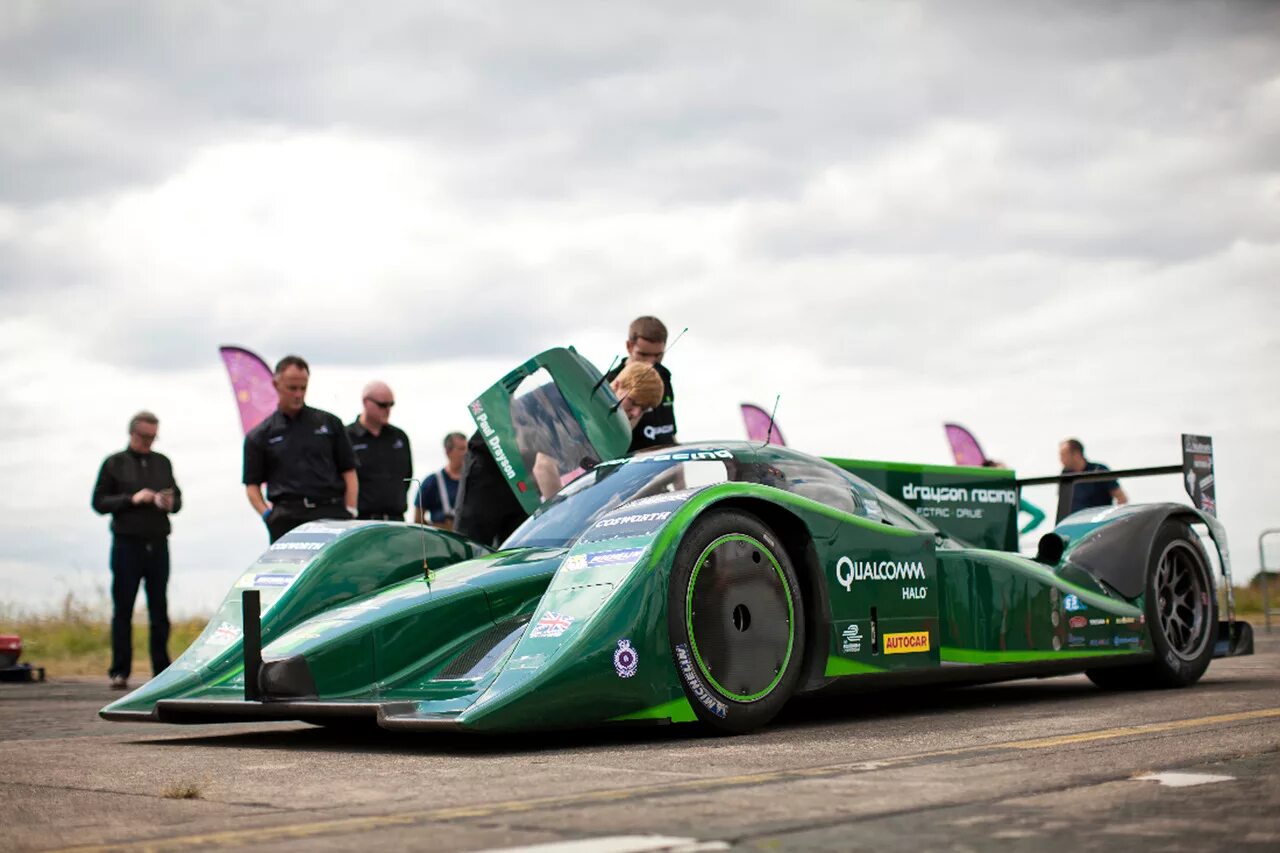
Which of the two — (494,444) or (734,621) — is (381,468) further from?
(734,621)

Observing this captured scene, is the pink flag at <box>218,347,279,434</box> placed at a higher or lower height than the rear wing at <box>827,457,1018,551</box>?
higher

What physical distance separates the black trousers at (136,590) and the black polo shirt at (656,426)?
14.9 feet

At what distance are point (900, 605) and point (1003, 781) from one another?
2.33 m

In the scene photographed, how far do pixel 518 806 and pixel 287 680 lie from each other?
216 centimetres

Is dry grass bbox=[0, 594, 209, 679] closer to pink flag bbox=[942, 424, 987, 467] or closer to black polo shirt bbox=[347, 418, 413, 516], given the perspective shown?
black polo shirt bbox=[347, 418, 413, 516]

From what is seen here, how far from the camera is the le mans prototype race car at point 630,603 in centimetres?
506

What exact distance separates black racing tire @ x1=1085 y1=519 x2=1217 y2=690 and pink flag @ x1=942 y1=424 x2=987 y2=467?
15.4 meters

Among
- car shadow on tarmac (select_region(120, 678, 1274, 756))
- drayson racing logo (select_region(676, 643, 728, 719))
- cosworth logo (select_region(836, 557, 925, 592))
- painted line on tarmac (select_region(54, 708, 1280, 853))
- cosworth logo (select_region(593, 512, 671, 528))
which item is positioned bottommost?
car shadow on tarmac (select_region(120, 678, 1274, 756))

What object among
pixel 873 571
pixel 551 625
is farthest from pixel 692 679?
pixel 873 571

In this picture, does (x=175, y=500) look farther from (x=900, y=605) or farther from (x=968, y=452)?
(x=968, y=452)

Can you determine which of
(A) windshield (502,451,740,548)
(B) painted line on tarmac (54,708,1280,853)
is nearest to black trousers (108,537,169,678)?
(A) windshield (502,451,740,548)

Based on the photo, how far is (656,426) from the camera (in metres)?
7.72

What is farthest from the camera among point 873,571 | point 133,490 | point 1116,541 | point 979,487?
point 133,490

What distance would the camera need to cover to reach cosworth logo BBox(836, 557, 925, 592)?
5.84 metres
